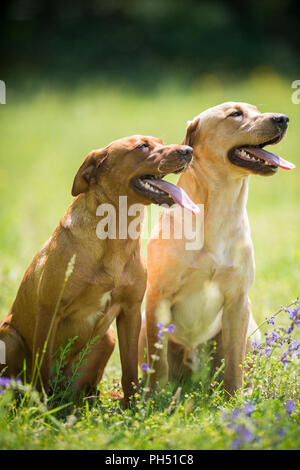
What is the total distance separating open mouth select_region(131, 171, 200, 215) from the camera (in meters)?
3.54

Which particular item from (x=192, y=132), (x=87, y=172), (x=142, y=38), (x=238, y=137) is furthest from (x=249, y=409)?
(x=142, y=38)

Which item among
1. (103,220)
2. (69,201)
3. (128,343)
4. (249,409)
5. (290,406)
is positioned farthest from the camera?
(69,201)

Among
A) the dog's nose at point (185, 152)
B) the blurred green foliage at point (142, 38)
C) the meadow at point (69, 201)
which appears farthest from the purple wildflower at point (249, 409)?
the blurred green foliage at point (142, 38)

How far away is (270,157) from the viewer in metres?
3.84

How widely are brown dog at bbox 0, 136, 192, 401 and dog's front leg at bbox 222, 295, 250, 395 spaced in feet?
2.11

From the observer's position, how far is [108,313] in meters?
3.65

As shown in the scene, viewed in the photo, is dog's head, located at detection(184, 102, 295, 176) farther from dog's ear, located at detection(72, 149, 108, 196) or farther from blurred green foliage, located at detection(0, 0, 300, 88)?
blurred green foliage, located at detection(0, 0, 300, 88)

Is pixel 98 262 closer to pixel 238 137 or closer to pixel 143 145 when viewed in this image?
pixel 143 145

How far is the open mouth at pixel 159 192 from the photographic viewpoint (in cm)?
354

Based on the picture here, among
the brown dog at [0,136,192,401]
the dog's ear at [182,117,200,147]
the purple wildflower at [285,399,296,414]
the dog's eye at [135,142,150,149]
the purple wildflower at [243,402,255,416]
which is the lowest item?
the purple wildflower at [285,399,296,414]

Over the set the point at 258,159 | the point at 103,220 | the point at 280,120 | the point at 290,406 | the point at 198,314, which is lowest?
the point at 290,406

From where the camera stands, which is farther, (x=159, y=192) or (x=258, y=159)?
(x=258, y=159)

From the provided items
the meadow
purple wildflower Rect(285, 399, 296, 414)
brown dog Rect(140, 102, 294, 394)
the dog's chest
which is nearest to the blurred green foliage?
the meadow

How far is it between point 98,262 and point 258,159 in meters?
1.27
